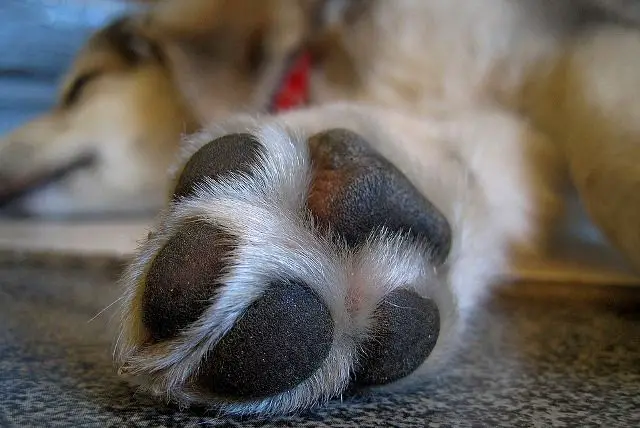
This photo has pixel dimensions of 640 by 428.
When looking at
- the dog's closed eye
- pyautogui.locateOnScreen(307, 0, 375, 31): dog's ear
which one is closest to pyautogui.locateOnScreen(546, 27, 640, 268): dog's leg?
pyautogui.locateOnScreen(307, 0, 375, 31): dog's ear

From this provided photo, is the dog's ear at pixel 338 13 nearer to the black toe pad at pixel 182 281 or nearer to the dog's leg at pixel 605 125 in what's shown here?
the dog's leg at pixel 605 125

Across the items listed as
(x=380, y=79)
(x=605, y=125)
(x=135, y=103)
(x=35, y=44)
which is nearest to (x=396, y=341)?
(x=605, y=125)

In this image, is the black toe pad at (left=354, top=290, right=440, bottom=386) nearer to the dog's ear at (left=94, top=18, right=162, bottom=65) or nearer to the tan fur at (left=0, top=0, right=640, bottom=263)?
the tan fur at (left=0, top=0, right=640, bottom=263)

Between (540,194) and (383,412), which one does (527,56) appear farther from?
(383,412)

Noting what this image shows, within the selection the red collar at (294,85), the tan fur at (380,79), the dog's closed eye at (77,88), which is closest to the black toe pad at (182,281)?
the tan fur at (380,79)

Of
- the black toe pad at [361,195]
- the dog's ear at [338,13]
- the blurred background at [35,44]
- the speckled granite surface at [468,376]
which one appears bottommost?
the speckled granite surface at [468,376]

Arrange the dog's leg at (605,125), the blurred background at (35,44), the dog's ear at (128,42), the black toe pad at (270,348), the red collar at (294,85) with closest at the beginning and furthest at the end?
the black toe pad at (270,348) < the dog's leg at (605,125) < the red collar at (294,85) < the dog's ear at (128,42) < the blurred background at (35,44)

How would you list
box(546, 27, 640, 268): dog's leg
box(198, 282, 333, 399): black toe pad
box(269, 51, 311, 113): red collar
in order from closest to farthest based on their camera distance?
box(198, 282, 333, 399): black toe pad, box(546, 27, 640, 268): dog's leg, box(269, 51, 311, 113): red collar

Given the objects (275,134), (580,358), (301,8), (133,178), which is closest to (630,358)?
(580,358)

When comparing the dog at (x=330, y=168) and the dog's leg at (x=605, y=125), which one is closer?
the dog at (x=330, y=168)
